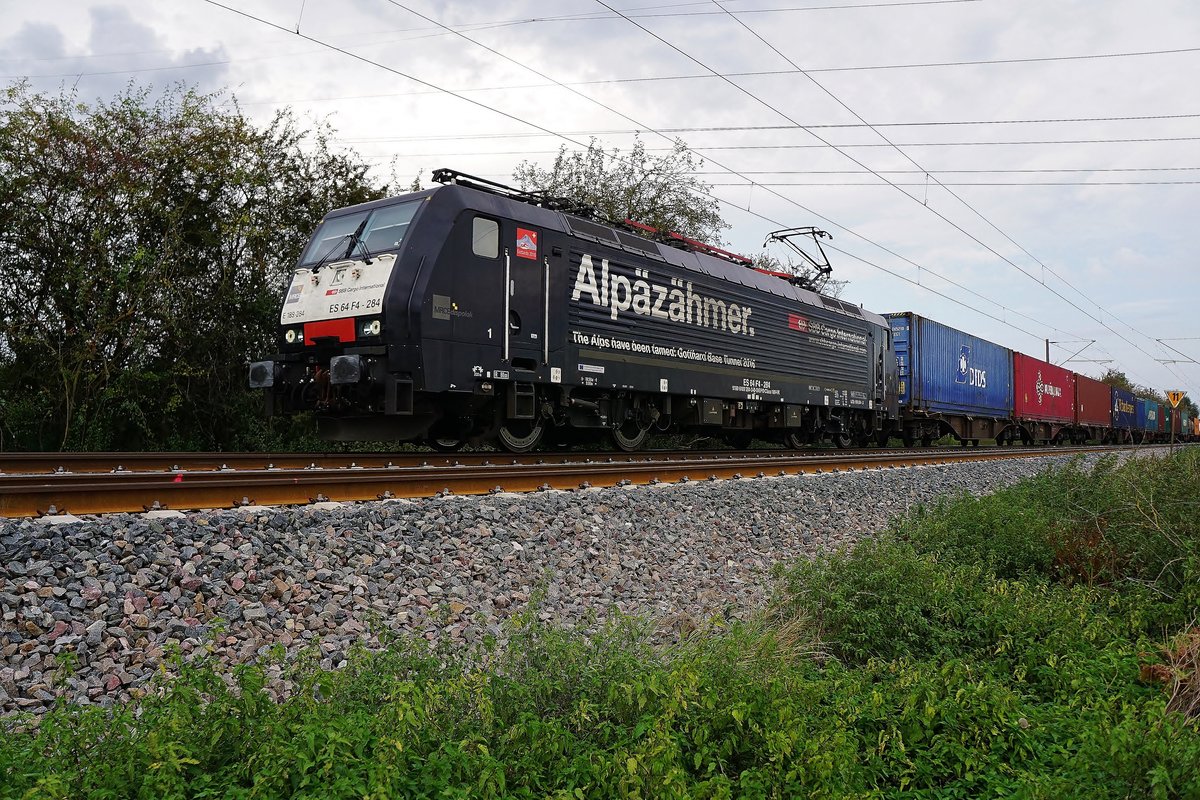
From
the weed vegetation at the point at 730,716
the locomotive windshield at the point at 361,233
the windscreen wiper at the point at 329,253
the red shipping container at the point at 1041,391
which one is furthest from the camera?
the red shipping container at the point at 1041,391

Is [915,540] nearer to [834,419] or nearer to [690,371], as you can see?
[690,371]

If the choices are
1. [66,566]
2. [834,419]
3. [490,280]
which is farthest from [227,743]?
[834,419]

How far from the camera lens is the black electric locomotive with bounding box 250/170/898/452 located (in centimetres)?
925

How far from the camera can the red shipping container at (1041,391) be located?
95.8 feet

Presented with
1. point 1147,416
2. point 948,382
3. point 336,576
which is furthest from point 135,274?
point 1147,416

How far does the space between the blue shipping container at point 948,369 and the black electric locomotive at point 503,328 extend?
30.5 feet

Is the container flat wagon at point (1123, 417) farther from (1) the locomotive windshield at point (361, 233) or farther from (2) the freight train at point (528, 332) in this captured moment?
(1) the locomotive windshield at point (361, 233)

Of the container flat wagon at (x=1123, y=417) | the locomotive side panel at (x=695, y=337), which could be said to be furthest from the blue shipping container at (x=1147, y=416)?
the locomotive side panel at (x=695, y=337)

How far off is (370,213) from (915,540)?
7.53 meters

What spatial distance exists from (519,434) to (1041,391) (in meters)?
27.1

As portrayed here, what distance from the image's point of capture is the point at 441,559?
532cm

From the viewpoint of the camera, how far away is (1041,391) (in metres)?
31.2

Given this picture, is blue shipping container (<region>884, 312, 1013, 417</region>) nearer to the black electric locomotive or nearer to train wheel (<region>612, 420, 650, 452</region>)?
the black electric locomotive

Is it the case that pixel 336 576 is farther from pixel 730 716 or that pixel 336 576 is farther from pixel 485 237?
pixel 485 237
